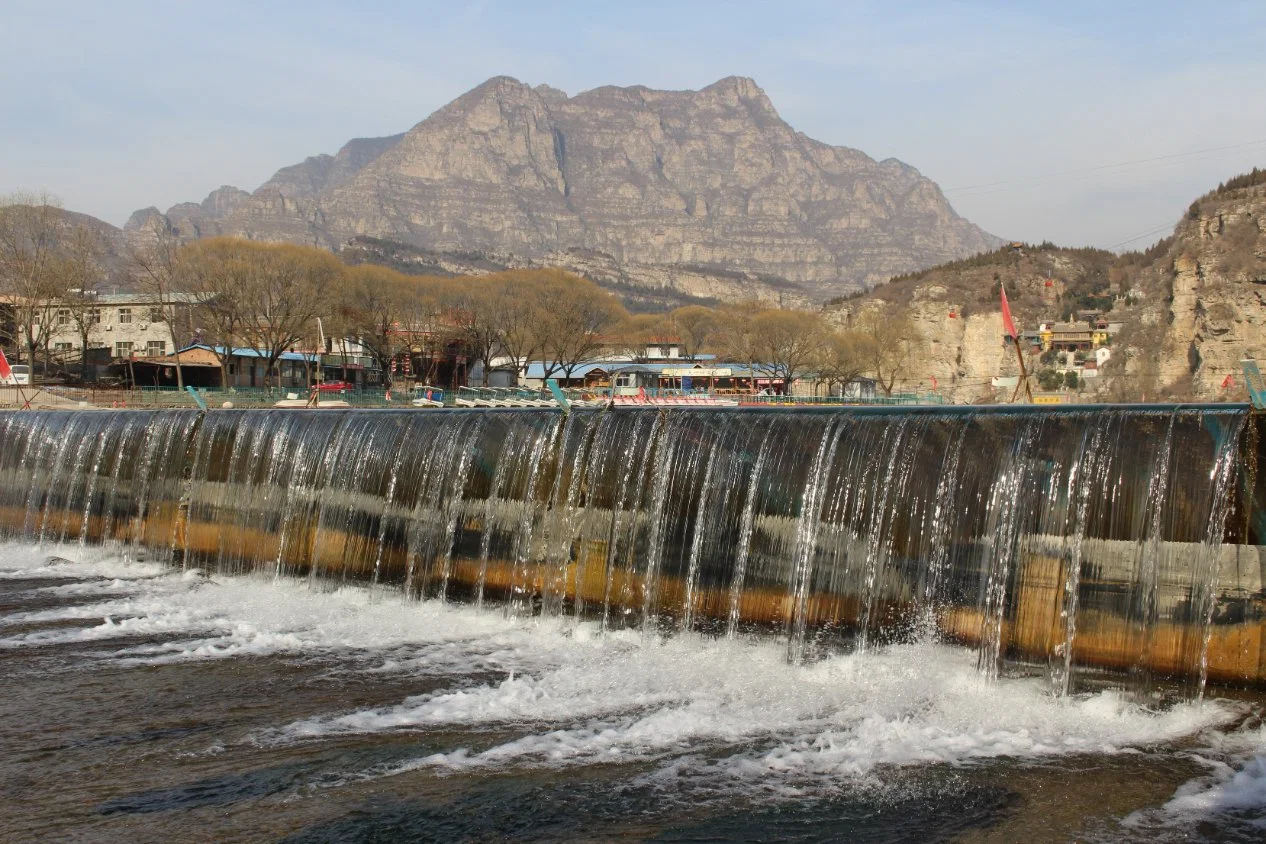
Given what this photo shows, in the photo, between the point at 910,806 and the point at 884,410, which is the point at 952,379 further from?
the point at 910,806

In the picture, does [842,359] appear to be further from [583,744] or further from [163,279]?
[583,744]

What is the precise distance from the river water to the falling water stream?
0.05 m

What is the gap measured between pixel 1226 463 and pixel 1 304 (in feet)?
249

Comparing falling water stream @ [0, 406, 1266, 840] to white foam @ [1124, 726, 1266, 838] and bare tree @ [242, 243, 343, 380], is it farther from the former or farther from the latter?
bare tree @ [242, 243, 343, 380]

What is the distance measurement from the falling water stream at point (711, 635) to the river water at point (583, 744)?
5cm

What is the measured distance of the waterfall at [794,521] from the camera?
13.0 m

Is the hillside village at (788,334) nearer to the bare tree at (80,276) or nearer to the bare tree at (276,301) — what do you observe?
the bare tree at (80,276)

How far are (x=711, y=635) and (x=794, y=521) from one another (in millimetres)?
2096

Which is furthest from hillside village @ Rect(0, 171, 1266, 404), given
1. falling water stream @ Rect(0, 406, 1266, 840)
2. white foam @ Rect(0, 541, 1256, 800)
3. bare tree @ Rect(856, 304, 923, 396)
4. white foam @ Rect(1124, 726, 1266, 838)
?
white foam @ Rect(1124, 726, 1266, 838)

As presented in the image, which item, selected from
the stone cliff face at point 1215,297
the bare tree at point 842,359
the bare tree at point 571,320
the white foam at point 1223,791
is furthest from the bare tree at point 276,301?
the white foam at point 1223,791

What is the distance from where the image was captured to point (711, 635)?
53.4 ft

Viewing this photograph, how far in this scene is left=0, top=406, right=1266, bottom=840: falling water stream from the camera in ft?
35.7

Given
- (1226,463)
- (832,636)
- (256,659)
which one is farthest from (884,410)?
(256,659)

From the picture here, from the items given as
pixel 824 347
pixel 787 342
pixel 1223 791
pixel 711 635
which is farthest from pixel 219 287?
pixel 1223 791
